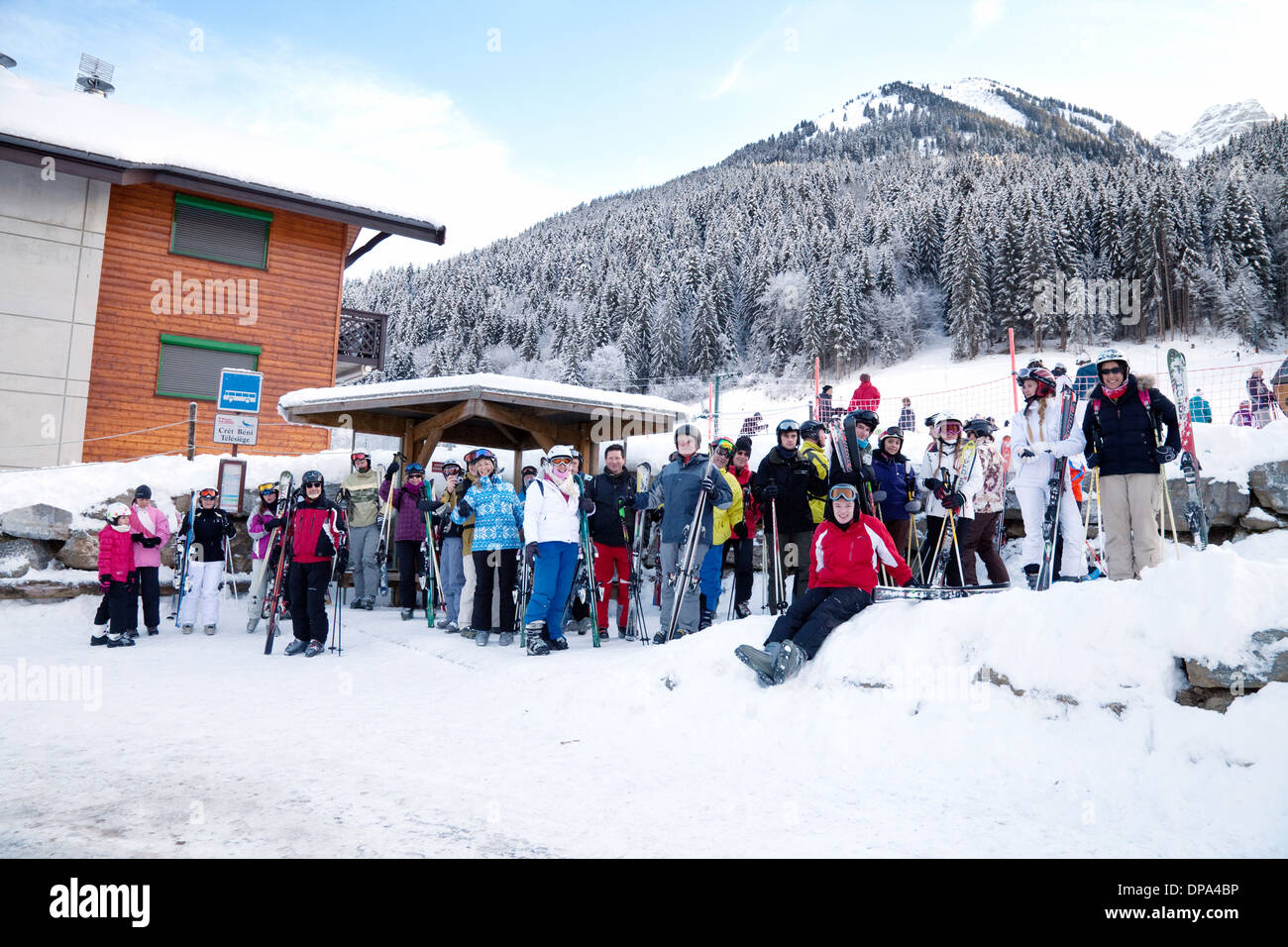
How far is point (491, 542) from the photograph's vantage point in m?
8.13

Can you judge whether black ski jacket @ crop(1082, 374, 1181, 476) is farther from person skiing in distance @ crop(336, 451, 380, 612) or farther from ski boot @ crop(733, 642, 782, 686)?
person skiing in distance @ crop(336, 451, 380, 612)

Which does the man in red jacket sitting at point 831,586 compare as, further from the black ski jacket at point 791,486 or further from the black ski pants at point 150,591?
the black ski pants at point 150,591

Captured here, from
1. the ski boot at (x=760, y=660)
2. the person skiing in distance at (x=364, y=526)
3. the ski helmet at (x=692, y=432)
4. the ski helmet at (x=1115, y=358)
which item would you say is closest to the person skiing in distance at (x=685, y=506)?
the ski helmet at (x=692, y=432)

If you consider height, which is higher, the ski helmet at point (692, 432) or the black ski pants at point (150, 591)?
the ski helmet at point (692, 432)

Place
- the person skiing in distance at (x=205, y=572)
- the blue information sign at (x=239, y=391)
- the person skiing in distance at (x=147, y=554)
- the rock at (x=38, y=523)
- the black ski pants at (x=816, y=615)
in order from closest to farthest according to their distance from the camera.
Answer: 1. the black ski pants at (x=816, y=615)
2. the person skiing in distance at (x=147, y=554)
3. the person skiing in distance at (x=205, y=572)
4. the rock at (x=38, y=523)
5. the blue information sign at (x=239, y=391)

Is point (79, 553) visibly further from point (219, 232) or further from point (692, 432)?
point (692, 432)

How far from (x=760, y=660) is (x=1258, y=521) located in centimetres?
680

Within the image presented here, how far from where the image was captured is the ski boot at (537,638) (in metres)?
7.11

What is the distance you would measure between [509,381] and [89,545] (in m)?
6.42

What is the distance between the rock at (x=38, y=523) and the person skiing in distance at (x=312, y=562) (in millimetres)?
5117

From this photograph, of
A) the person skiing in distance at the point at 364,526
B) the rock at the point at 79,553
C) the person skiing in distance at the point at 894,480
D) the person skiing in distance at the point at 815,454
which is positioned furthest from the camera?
the person skiing in distance at the point at 364,526

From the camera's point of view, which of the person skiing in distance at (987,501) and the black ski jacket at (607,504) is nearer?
the person skiing in distance at (987,501)

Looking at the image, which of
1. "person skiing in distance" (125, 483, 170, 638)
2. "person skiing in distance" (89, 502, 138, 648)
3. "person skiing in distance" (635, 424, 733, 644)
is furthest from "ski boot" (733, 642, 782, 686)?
"person skiing in distance" (125, 483, 170, 638)

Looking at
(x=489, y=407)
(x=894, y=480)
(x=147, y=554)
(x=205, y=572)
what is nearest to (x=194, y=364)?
(x=147, y=554)
